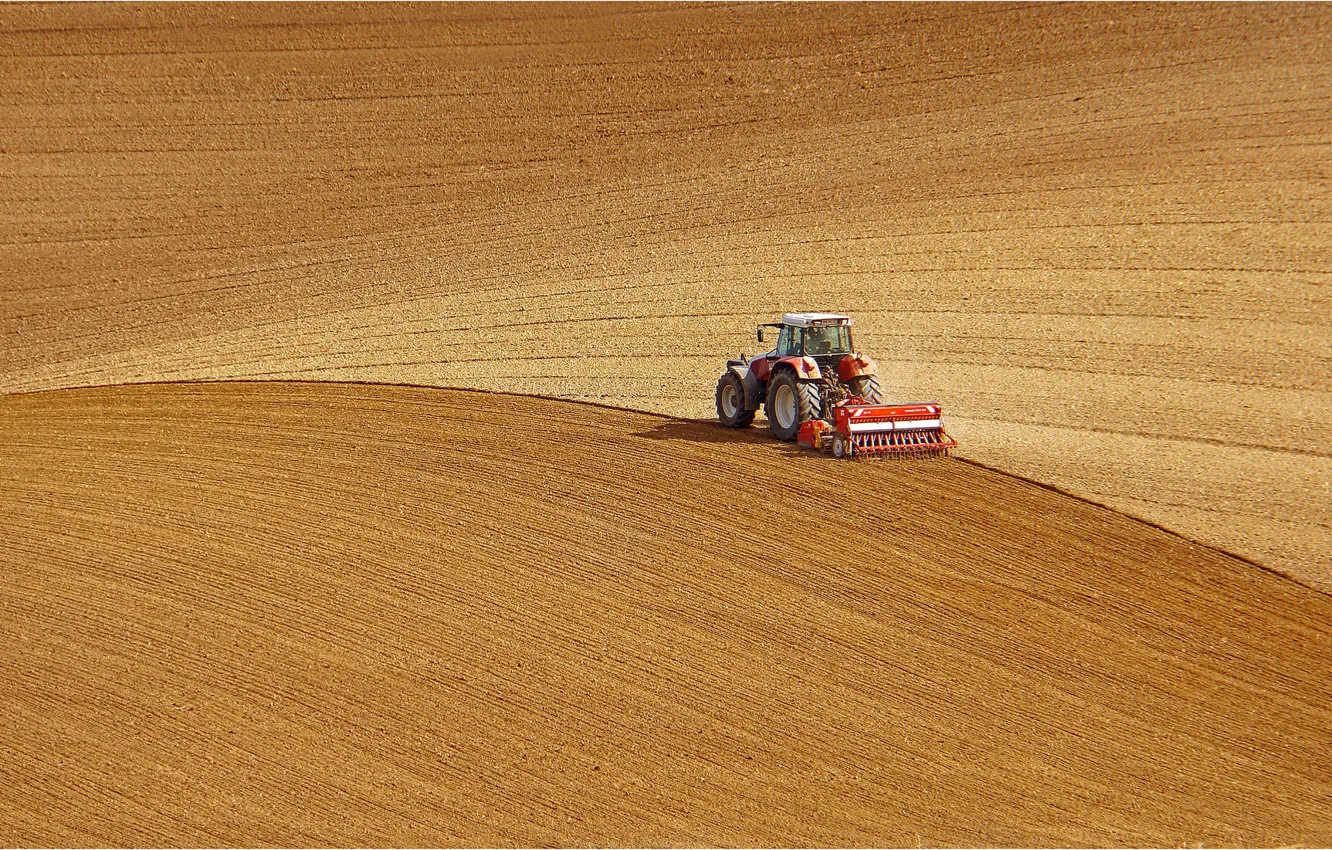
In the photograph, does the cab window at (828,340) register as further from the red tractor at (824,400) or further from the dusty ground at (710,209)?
the dusty ground at (710,209)

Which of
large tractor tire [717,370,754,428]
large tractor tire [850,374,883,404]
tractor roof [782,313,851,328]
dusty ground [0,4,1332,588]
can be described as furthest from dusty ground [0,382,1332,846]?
dusty ground [0,4,1332,588]

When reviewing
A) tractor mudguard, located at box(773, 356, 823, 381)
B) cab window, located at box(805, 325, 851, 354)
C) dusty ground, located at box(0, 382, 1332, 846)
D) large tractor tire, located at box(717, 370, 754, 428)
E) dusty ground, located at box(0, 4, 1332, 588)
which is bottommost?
dusty ground, located at box(0, 382, 1332, 846)

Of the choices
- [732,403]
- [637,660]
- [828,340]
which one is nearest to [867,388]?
[828,340]

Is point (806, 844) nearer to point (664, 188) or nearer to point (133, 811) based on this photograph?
point (133, 811)

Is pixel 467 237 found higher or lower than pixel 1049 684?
higher

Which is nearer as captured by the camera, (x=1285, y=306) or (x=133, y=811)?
(x=133, y=811)

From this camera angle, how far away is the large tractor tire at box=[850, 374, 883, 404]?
721 inches

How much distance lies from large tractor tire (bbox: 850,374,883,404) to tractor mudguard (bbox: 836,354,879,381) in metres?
0.07

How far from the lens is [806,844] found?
400 inches

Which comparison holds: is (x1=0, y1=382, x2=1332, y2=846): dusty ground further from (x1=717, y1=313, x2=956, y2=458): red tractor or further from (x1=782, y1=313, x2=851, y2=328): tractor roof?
(x1=782, y1=313, x2=851, y2=328): tractor roof

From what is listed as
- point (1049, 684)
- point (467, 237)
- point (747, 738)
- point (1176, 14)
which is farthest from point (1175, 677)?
point (1176, 14)

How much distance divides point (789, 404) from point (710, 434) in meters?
1.24

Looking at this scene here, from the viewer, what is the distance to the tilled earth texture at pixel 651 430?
11.2 metres

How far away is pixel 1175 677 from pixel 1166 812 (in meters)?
2.11
